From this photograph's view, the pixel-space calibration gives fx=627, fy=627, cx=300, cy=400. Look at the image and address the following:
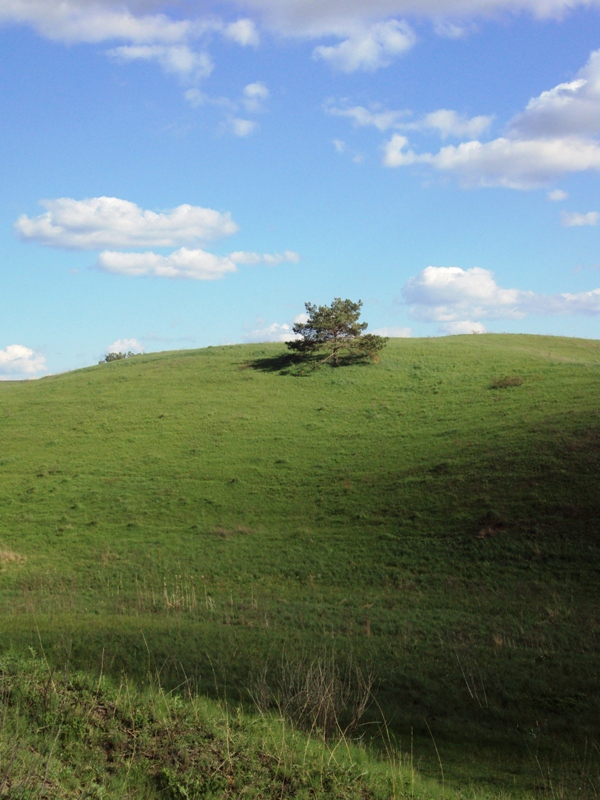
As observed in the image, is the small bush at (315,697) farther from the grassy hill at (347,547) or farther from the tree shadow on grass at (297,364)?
the tree shadow on grass at (297,364)

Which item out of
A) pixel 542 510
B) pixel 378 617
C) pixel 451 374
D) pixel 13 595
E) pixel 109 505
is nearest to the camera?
pixel 378 617

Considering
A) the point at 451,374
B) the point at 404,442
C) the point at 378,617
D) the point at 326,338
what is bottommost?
the point at 378,617

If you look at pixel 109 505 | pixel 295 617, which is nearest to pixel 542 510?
pixel 295 617

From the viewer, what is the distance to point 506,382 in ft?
163

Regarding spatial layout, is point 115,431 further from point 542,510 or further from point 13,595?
point 542,510

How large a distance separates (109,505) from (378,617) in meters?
18.5

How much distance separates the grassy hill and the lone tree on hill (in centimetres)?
376

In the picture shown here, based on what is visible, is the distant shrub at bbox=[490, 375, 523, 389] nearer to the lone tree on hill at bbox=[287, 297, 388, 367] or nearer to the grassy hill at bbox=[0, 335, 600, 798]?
the grassy hill at bbox=[0, 335, 600, 798]

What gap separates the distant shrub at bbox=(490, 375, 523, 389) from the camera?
49.1 m

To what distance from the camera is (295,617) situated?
19.9 m

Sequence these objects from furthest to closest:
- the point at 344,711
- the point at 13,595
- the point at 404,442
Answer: the point at 404,442 → the point at 13,595 → the point at 344,711

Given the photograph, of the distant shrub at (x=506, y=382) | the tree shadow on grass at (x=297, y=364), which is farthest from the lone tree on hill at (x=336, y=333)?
the distant shrub at (x=506, y=382)

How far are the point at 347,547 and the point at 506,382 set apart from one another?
27.7m

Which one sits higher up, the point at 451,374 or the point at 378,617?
the point at 451,374
